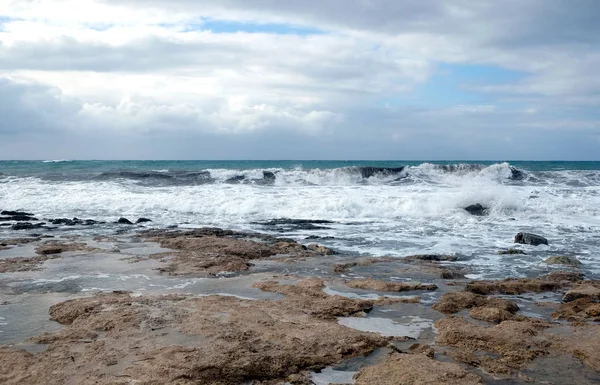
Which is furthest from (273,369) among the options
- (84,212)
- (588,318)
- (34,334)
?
(84,212)

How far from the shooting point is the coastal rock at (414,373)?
4.47 meters

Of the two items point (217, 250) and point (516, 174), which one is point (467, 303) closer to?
point (217, 250)

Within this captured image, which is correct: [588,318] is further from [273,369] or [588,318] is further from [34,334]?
[34,334]

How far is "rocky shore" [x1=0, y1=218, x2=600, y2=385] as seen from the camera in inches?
185

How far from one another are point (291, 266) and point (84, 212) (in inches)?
494

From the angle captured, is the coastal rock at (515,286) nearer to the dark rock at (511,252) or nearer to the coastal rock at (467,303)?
the coastal rock at (467,303)

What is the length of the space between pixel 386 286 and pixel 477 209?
12.4m

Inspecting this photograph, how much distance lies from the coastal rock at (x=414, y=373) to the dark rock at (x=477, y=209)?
1518 cm

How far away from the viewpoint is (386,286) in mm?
8086

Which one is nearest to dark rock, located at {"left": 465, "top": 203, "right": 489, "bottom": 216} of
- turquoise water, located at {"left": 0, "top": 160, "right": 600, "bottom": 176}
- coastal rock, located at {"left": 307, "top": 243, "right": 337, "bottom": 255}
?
coastal rock, located at {"left": 307, "top": 243, "right": 337, "bottom": 255}

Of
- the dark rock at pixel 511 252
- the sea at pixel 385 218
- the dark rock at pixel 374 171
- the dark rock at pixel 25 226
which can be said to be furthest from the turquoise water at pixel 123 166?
the dark rock at pixel 511 252

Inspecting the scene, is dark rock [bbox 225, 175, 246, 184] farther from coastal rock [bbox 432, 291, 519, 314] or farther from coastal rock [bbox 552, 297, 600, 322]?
coastal rock [bbox 552, 297, 600, 322]

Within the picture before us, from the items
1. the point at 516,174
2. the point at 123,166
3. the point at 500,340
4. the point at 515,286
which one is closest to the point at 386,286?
the point at 515,286

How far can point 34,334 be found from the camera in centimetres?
564
